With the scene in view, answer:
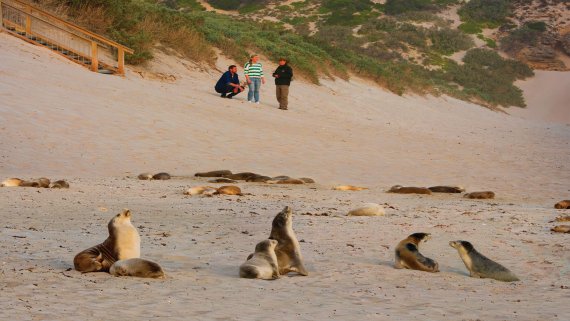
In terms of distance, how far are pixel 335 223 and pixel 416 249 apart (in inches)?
79.7

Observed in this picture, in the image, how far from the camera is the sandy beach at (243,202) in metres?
5.11

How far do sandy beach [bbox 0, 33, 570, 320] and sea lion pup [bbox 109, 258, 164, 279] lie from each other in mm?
63

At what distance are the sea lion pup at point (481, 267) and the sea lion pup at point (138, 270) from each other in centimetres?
222

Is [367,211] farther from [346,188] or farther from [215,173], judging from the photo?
[215,173]

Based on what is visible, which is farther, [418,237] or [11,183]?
[11,183]

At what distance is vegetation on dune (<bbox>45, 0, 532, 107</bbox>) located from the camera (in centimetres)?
2625

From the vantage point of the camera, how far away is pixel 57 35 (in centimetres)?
2292

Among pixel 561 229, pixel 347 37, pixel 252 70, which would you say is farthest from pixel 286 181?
pixel 347 37

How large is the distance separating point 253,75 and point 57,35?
17.5 feet

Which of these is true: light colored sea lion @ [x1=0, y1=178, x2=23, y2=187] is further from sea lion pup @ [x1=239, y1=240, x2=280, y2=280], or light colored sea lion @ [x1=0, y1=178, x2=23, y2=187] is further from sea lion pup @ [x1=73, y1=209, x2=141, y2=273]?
sea lion pup @ [x1=239, y1=240, x2=280, y2=280]

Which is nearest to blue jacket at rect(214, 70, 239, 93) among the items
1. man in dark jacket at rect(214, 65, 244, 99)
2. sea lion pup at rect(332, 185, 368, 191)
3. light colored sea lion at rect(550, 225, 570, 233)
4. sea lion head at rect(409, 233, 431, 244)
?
man in dark jacket at rect(214, 65, 244, 99)

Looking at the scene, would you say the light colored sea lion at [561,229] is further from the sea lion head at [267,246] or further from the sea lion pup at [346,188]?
the sea lion pup at [346,188]

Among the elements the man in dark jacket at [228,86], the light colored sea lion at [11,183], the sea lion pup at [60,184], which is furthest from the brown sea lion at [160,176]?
the man in dark jacket at [228,86]

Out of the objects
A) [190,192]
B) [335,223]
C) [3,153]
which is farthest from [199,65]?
[335,223]
